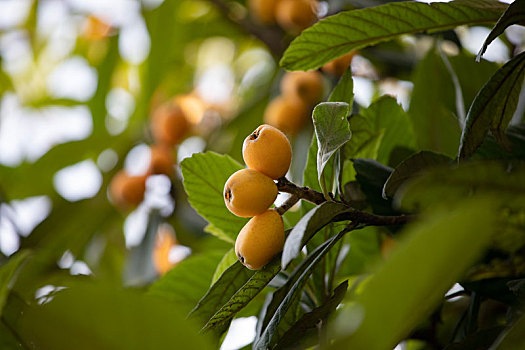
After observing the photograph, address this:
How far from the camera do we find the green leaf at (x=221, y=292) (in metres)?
0.53

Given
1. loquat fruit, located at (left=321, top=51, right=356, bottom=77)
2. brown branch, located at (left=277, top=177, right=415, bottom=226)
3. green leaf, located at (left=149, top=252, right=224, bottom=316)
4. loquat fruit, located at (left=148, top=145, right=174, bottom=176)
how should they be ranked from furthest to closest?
loquat fruit, located at (left=148, top=145, right=174, bottom=176), loquat fruit, located at (left=321, top=51, right=356, bottom=77), green leaf, located at (left=149, top=252, right=224, bottom=316), brown branch, located at (left=277, top=177, right=415, bottom=226)

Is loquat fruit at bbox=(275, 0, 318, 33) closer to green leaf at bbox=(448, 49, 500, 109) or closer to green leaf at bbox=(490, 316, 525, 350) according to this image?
green leaf at bbox=(448, 49, 500, 109)

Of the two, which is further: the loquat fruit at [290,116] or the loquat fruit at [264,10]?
the loquat fruit at [264,10]

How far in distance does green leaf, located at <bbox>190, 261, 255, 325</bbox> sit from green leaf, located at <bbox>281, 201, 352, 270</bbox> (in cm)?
10

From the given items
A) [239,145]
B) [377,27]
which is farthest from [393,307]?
[239,145]

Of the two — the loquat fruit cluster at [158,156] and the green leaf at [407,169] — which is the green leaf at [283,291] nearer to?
the green leaf at [407,169]

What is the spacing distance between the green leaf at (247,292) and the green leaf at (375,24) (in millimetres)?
246

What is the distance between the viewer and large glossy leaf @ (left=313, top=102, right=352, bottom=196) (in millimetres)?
506

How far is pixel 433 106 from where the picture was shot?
905 mm

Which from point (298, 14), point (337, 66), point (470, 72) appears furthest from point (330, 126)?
point (298, 14)

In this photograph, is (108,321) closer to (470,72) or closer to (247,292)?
(247,292)

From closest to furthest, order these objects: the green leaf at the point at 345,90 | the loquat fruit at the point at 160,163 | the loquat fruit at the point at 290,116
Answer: the green leaf at the point at 345,90, the loquat fruit at the point at 290,116, the loquat fruit at the point at 160,163

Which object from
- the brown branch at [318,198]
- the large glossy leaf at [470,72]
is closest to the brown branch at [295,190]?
the brown branch at [318,198]

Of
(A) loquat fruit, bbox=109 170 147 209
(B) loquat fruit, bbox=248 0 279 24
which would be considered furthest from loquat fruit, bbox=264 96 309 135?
(A) loquat fruit, bbox=109 170 147 209
